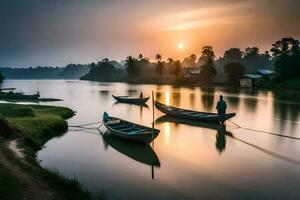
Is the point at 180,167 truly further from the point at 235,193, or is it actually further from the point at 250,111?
→ the point at 250,111

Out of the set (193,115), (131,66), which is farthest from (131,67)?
(193,115)

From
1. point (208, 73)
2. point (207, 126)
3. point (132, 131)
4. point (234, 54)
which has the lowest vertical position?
point (207, 126)

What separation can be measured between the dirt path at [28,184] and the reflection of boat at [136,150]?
7955 mm

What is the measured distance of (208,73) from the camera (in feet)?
393

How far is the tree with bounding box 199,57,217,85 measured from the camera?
389 ft

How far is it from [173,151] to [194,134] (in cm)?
699

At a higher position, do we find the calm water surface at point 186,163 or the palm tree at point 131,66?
the palm tree at point 131,66

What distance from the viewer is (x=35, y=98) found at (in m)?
64.3

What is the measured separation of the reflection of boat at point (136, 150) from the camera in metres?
19.8

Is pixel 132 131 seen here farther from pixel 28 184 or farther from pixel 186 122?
pixel 28 184

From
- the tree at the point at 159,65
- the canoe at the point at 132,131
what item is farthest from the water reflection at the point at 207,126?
the tree at the point at 159,65

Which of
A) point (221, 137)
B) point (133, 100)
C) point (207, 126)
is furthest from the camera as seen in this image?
point (133, 100)

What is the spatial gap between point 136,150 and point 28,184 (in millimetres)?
10432

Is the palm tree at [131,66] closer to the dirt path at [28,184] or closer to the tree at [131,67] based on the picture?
the tree at [131,67]
